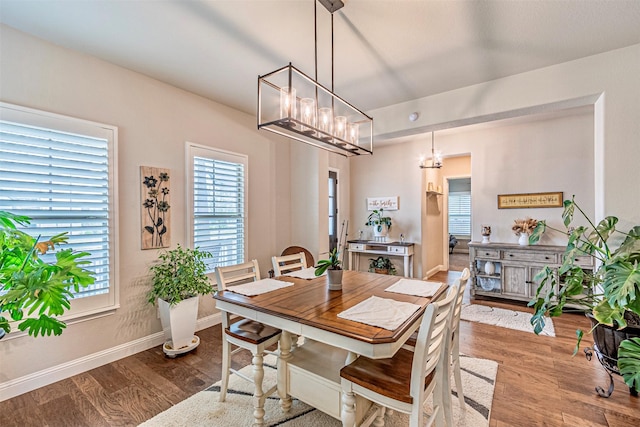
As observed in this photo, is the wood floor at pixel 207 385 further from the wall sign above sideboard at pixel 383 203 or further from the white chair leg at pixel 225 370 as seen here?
the wall sign above sideboard at pixel 383 203

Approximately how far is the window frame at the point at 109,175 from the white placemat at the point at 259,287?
4.21 feet

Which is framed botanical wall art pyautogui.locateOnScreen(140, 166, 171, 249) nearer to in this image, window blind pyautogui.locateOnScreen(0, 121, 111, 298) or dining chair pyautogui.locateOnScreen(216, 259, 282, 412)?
window blind pyautogui.locateOnScreen(0, 121, 111, 298)

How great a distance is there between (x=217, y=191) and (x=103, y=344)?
190cm

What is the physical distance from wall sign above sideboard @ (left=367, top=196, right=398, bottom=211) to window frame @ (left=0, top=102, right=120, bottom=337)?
15.3 ft

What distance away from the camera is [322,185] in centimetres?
429

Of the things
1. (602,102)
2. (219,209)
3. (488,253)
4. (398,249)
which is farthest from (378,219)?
(602,102)

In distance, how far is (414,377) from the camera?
1.35 meters

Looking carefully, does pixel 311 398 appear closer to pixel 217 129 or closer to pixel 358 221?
pixel 217 129

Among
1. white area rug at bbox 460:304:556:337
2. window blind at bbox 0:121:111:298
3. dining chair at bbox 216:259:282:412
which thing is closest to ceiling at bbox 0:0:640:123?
window blind at bbox 0:121:111:298

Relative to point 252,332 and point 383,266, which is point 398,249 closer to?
point 383,266

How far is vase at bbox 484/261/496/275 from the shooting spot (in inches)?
178

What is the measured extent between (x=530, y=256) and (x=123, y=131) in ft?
17.8

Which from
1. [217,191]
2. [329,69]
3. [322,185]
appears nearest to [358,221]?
[322,185]

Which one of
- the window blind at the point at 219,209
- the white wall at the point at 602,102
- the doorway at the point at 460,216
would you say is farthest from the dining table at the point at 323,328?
the doorway at the point at 460,216
